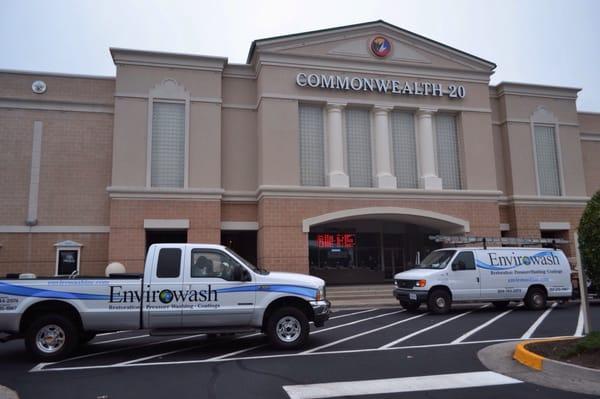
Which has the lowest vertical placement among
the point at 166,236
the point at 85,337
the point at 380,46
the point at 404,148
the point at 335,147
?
the point at 85,337

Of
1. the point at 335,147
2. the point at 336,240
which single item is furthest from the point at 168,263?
the point at 336,240

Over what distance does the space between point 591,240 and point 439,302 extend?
813cm

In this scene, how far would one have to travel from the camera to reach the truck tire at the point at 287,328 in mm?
9672

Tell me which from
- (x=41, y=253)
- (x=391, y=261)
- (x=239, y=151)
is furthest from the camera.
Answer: (x=391, y=261)

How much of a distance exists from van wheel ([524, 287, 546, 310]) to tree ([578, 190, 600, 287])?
9.25 m

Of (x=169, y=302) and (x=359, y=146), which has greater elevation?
(x=359, y=146)

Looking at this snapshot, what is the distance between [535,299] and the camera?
16.8 m

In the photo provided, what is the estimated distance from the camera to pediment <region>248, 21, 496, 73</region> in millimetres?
23734

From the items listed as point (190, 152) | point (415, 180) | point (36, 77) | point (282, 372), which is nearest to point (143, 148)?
point (190, 152)

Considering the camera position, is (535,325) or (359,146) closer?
(535,325)

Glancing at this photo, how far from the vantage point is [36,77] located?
899 inches

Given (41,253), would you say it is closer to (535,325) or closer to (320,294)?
(320,294)

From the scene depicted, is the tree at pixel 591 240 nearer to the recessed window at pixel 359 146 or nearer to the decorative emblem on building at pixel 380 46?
the recessed window at pixel 359 146

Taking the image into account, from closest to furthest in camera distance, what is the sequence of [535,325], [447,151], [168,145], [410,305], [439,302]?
[535,325] < [439,302] < [410,305] < [168,145] < [447,151]
